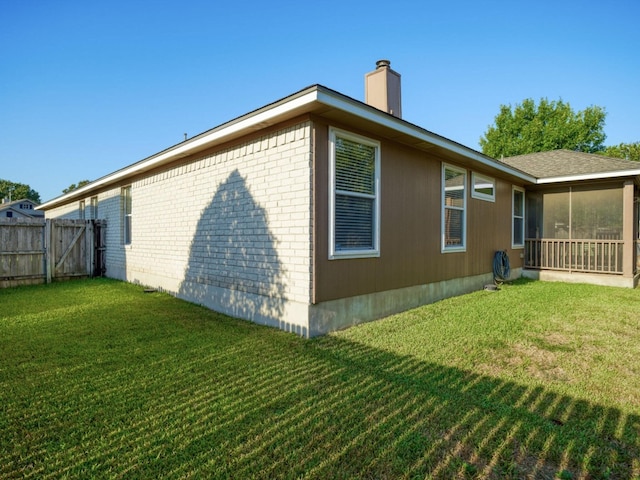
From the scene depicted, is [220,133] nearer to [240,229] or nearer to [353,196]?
[240,229]

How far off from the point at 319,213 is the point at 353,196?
76cm

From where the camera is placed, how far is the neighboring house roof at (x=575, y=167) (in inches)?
334

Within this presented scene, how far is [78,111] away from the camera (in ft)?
47.3

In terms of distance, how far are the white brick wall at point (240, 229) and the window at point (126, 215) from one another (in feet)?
4.11

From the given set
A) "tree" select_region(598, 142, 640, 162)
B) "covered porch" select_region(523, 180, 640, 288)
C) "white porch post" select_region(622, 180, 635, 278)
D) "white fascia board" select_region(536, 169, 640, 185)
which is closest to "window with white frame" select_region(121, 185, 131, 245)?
"white fascia board" select_region(536, 169, 640, 185)

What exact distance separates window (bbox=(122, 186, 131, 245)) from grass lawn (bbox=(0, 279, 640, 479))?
4469 mm

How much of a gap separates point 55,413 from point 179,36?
11.0 m

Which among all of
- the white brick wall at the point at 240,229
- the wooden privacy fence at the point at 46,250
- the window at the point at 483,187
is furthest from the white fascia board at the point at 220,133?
the window at the point at 483,187

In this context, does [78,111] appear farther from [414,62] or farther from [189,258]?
[414,62]

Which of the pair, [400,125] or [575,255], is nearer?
[400,125]

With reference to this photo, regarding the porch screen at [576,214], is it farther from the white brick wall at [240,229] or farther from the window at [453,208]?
the white brick wall at [240,229]

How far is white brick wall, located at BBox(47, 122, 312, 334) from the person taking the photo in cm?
467

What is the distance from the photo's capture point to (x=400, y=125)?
5.14m

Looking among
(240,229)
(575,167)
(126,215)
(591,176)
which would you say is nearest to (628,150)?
(575,167)
